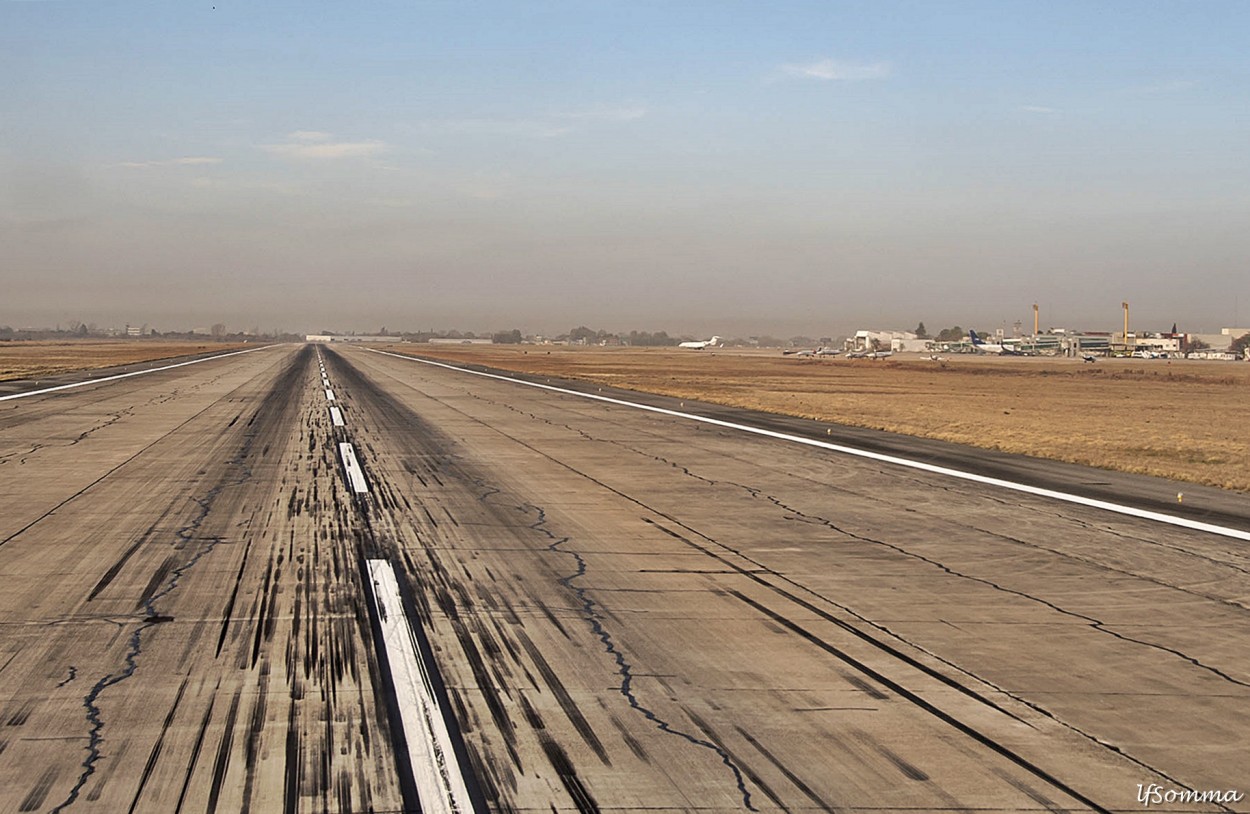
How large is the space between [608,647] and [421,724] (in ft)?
5.39

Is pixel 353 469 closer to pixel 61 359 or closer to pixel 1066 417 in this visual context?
pixel 1066 417

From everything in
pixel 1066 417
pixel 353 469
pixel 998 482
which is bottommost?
pixel 1066 417

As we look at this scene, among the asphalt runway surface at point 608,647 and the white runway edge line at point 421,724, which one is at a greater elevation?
the white runway edge line at point 421,724

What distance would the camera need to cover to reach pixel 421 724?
15.9 feet

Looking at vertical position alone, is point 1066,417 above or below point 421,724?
below

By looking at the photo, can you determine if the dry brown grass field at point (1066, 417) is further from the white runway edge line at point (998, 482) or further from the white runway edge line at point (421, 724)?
the white runway edge line at point (421, 724)

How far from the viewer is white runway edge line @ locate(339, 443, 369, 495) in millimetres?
12764

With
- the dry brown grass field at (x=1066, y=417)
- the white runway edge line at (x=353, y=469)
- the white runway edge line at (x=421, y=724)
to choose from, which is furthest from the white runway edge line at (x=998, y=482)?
the white runway edge line at (x=421, y=724)

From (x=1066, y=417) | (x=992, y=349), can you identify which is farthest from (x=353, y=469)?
(x=992, y=349)

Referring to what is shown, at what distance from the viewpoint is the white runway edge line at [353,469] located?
41.9ft

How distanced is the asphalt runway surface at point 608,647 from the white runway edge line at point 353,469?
234mm

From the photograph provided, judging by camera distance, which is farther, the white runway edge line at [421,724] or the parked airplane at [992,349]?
the parked airplane at [992,349]

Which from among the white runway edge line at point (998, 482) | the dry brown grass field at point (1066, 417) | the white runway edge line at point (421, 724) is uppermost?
the white runway edge line at point (421, 724)

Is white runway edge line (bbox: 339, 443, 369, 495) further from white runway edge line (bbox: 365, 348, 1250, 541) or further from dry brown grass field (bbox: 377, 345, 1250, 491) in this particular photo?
dry brown grass field (bbox: 377, 345, 1250, 491)
